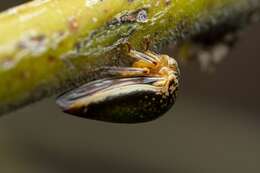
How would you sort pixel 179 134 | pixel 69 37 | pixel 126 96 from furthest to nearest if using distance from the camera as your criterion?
pixel 179 134 → pixel 126 96 → pixel 69 37

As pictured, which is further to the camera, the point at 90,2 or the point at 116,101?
the point at 116,101

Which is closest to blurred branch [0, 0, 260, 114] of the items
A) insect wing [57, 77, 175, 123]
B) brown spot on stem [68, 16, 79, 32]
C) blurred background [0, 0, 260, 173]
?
brown spot on stem [68, 16, 79, 32]

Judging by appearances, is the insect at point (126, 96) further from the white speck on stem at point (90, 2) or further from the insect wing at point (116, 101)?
the white speck on stem at point (90, 2)

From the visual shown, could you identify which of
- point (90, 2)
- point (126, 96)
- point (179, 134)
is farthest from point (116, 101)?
point (179, 134)

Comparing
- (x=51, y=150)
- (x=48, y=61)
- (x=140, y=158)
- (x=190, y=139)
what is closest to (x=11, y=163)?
(x=51, y=150)

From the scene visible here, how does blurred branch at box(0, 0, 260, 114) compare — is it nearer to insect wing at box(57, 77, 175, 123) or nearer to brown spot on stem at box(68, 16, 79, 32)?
brown spot on stem at box(68, 16, 79, 32)

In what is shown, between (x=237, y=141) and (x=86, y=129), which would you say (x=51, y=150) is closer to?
(x=86, y=129)

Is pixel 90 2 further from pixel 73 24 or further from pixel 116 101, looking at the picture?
pixel 116 101
